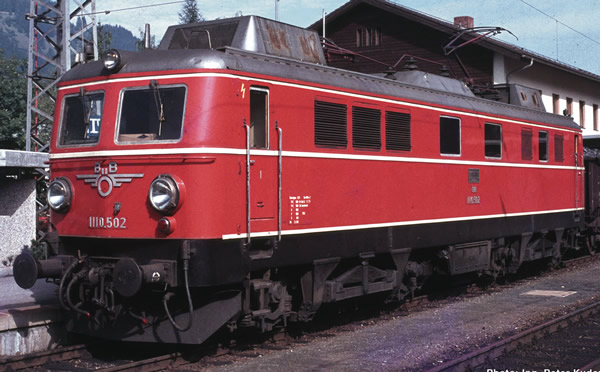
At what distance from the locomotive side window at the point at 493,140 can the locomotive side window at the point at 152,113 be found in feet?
22.1

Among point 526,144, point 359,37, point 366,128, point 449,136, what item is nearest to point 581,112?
point 359,37

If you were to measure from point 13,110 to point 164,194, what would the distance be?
37.9 metres

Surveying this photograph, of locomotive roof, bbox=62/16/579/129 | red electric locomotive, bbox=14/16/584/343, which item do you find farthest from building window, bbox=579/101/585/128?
red electric locomotive, bbox=14/16/584/343

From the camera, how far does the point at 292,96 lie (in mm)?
9039

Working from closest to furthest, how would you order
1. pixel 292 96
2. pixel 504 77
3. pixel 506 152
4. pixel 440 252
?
pixel 292 96, pixel 440 252, pixel 506 152, pixel 504 77

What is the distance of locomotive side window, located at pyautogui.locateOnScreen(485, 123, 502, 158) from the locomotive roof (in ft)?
1.37

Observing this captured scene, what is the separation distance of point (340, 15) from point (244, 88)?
25.2m

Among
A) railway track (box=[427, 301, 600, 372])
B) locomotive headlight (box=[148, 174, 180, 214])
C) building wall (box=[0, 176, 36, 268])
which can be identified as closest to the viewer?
locomotive headlight (box=[148, 174, 180, 214])

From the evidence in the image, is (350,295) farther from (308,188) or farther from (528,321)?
(528,321)

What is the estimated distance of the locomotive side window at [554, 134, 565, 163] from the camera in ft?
52.3

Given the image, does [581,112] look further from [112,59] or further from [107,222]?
[107,222]

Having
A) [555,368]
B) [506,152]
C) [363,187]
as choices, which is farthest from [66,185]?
[506,152]

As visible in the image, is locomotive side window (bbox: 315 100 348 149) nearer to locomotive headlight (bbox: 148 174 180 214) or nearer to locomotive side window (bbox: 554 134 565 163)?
locomotive headlight (bbox: 148 174 180 214)

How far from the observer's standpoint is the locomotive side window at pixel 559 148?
52.3 ft
